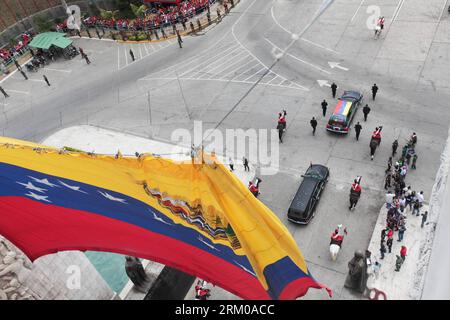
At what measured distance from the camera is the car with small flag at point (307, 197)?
20.5m

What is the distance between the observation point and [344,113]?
2572cm

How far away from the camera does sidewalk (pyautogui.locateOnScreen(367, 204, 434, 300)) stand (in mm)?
17297

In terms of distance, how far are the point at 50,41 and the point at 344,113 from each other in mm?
30703

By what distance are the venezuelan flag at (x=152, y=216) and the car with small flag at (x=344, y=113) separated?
1750cm

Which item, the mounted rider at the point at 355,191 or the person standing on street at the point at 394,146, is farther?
the person standing on street at the point at 394,146

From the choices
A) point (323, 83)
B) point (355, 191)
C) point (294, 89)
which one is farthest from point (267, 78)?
point (355, 191)

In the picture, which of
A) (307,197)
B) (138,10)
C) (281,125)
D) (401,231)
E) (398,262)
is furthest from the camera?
(138,10)

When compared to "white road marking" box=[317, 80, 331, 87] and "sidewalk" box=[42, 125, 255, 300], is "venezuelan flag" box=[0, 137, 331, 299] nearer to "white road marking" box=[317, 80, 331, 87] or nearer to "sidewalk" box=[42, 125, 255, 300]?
"sidewalk" box=[42, 125, 255, 300]

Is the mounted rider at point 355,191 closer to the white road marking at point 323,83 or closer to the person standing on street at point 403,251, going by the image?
the person standing on street at point 403,251

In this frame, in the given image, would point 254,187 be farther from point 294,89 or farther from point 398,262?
point 294,89

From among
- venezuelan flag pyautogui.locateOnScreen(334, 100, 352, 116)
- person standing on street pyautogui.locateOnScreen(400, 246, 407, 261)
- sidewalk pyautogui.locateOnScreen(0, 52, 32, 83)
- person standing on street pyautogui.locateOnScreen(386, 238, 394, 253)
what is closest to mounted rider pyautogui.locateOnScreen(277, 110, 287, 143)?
venezuelan flag pyautogui.locateOnScreen(334, 100, 352, 116)

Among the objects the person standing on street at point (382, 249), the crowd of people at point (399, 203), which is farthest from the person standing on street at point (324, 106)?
the person standing on street at point (382, 249)
